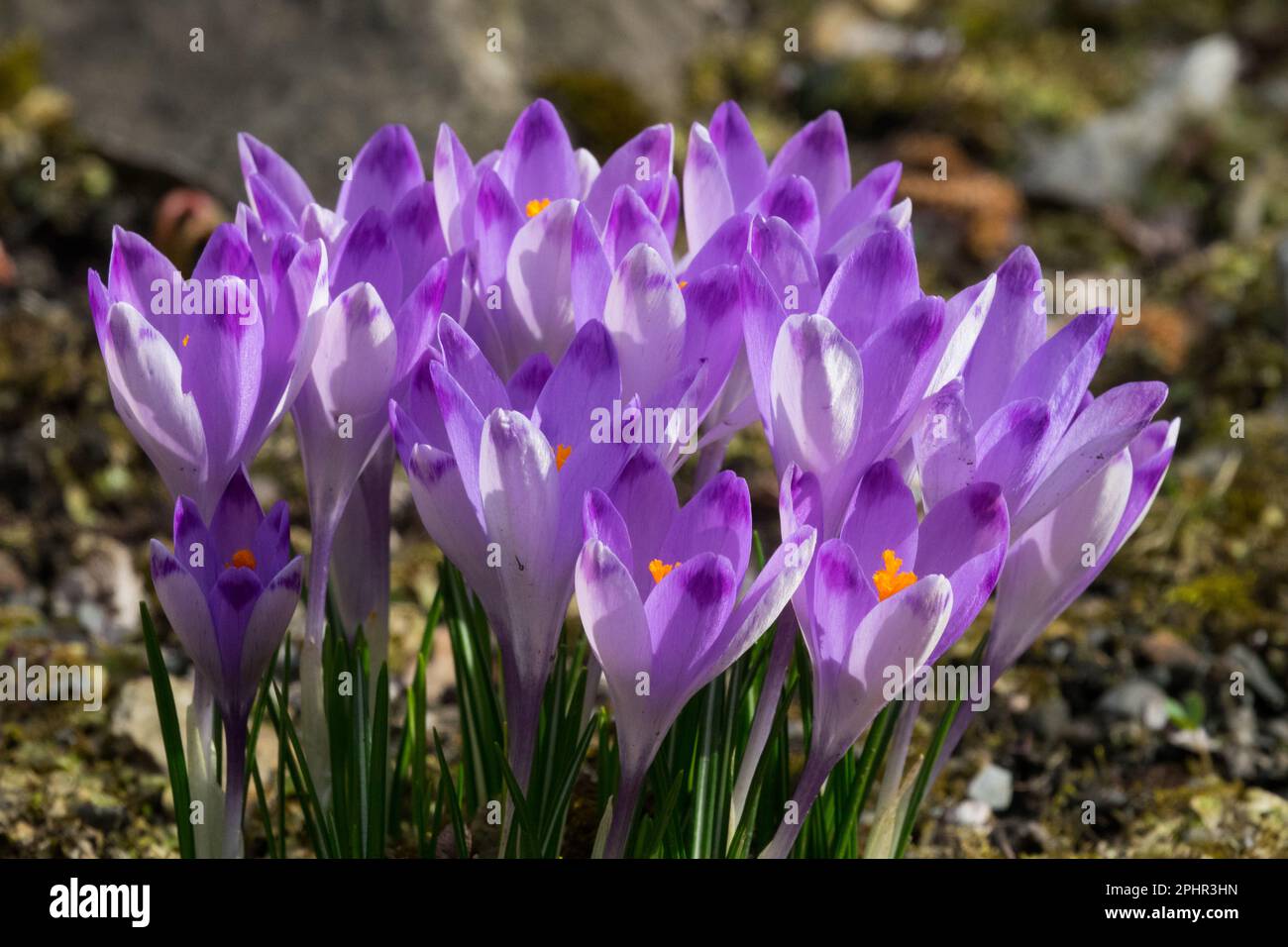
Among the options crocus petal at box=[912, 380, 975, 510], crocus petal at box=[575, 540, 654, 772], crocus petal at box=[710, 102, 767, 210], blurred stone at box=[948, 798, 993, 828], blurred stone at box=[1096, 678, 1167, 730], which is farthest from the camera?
blurred stone at box=[1096, 678, 1167, 730]

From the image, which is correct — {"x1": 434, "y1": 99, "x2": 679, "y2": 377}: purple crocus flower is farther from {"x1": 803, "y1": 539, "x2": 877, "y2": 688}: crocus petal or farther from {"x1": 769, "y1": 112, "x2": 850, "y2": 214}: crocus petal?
{"x1": 803, "y1": 539, "x2": 877, "y2": 688}: crocus petal

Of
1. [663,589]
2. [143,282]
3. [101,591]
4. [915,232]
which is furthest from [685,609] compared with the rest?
[915,232]

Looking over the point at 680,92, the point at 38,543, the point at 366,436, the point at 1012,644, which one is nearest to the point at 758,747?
the point at 1012,644

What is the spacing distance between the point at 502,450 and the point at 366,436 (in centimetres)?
31

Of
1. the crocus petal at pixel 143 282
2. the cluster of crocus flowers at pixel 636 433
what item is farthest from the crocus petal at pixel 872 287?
the crocus petal at pixel 143 282

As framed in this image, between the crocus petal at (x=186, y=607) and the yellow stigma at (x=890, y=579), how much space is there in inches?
25.7

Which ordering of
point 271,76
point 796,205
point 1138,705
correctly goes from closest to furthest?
point 796,205 < point 1138,705 < point 271,76

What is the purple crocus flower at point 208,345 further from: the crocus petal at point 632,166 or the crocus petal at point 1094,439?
the crocus petal at point 1094,439

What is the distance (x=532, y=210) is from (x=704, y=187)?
0.67ft

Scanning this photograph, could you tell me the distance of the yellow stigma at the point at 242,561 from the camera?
1.42 m

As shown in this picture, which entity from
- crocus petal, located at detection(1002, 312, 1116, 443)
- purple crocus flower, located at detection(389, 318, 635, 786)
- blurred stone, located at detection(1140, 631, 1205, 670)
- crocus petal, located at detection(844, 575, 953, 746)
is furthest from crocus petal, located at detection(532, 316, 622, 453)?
blurred stone, located at detection(1140, 631, 1205, 670)

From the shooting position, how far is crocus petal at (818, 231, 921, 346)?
138 centimetres

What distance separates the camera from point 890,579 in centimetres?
129

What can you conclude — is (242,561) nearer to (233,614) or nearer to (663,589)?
(233,614)
